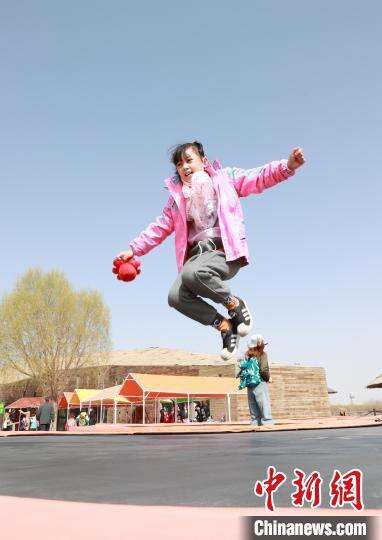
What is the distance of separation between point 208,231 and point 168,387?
20.0m

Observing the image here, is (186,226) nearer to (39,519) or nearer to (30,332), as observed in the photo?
(39,519)

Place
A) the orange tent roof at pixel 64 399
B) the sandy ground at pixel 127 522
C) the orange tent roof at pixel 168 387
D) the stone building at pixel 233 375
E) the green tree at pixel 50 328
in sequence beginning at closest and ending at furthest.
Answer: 1. the sandy ground at pixel 127 522
2. the orange tent roof at pixel 168 387
3. the green tree at pixel 50 328
4. the orange tent roof at pixel 64 399
5. the stone building at pixel 233 375

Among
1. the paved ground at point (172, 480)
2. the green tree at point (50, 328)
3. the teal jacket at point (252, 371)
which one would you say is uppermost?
the green tree at point (50, 328)

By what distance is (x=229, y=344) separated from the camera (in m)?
3.41

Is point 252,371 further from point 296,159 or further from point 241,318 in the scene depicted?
point 296,159

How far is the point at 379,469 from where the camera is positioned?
1687 mm

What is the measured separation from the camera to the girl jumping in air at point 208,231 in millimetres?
3367

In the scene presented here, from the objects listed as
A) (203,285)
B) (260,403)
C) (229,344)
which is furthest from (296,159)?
(260,403)

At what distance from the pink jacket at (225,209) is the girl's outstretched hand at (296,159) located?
0.06m

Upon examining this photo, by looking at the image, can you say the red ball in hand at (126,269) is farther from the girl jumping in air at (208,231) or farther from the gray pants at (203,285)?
the gray pants at (203,285)

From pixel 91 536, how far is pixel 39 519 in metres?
0.18

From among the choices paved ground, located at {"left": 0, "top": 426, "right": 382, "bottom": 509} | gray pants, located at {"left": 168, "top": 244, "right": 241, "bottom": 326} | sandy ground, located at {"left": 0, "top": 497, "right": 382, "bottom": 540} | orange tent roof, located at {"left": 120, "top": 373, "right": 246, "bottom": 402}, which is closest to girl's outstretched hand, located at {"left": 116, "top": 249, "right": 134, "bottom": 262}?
gray pants, located at {"left": 168, "top": 244, "right": 241, "bottom": 326}

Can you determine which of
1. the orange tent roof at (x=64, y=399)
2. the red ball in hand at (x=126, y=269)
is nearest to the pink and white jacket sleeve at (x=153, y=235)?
the red ball in hand at (x=126, y=269)

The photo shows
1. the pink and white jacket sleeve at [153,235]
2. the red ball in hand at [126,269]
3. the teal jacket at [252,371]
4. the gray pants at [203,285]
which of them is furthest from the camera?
the teal jacket at [252,371]
